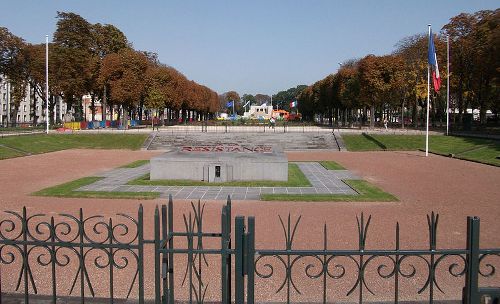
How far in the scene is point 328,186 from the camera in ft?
59.1

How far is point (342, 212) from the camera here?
13148 mm

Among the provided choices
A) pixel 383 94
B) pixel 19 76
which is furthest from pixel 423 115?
pixel 19 76

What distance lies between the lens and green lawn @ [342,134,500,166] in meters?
31.5

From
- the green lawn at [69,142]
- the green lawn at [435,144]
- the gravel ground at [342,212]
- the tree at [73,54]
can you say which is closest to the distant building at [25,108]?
the tree at [73,54]

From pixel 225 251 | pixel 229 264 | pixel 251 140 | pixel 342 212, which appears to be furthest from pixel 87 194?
pixel 251 140

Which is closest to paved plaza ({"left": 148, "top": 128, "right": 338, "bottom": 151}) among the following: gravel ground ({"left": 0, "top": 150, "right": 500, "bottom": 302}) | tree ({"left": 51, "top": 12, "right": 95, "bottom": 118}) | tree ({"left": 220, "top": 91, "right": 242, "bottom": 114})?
gravel ground ({"left": 0, "top": 150, "right": 500, "bottom": 302})

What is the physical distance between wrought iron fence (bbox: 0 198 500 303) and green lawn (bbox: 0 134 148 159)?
26193mm

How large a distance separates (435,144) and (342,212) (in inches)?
1083

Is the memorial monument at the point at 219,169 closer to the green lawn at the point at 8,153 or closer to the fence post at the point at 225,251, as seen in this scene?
the fence post at the point at 225,251

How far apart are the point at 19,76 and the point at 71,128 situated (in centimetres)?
1245

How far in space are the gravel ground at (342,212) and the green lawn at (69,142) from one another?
10484mm

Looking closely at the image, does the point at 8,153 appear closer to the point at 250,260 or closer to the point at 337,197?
the point at 337,197

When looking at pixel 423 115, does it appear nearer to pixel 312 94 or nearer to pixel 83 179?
pixel 312 94

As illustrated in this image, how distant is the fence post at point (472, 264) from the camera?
151 inches
